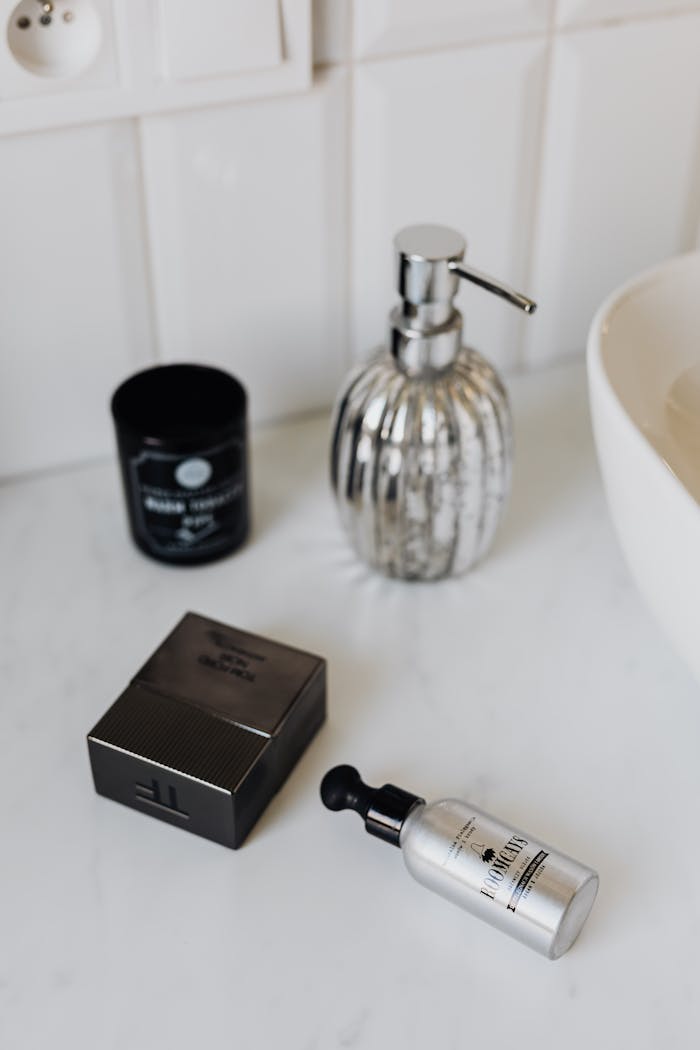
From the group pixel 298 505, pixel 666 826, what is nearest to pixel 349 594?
pixel 298 505

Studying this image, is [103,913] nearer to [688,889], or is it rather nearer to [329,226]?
[688,889]

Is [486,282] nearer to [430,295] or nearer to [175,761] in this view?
[430,295]

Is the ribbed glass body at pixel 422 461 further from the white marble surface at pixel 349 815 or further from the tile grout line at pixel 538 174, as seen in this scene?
the tile grout line at pixel 538 174

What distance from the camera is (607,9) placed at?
76 cm

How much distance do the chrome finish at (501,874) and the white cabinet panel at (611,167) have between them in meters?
0.43

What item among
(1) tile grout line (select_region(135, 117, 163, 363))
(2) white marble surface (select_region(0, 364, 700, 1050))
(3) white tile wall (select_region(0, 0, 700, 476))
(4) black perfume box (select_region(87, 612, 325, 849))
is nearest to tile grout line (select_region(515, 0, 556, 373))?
(3) white tile wall (select_region(0, 0, 700, 476))

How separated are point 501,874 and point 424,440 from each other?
0.77 ft

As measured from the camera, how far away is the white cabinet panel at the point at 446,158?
74 centimetres

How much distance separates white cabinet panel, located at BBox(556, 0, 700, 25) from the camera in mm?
750

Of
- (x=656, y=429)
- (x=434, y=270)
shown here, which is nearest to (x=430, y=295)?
(x=434, y=270)

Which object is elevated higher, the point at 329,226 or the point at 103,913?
the point at 329,226

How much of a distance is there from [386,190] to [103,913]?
0.45m

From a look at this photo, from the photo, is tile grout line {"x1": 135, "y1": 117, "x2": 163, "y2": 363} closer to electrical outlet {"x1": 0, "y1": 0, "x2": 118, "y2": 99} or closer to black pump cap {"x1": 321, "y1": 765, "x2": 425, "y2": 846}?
electrical outlet {"x1": 0, "y1": 0, "x2": 118, "y2": 99}

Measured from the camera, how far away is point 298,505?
0.78m
